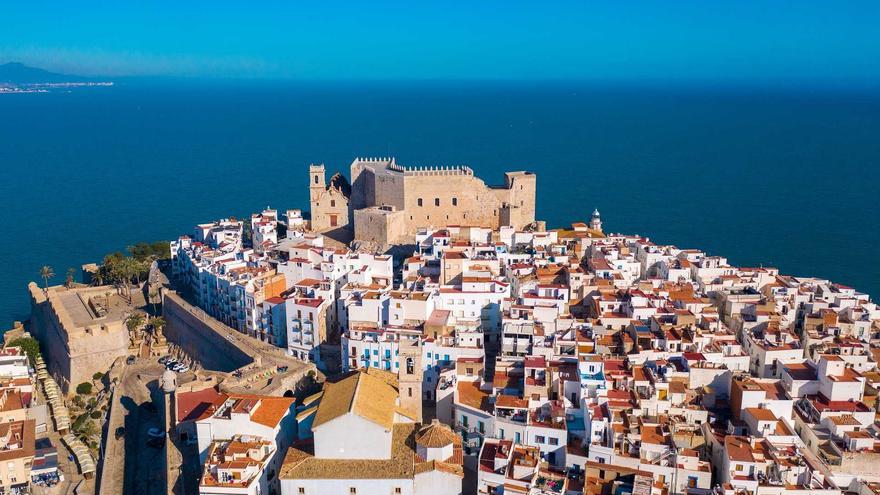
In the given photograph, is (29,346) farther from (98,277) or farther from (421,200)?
(421,200)

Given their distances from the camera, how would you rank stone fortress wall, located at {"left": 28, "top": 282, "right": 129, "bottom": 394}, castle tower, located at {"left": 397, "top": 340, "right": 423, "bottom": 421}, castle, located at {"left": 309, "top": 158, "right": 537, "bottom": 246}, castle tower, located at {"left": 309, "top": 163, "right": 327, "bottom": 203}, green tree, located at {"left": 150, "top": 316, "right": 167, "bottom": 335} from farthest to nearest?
castle tower, located at {"left": 309, "top": 163, "right": 327, "bottom": 203}, castle, located at {"left": 309, "top": 158, "right": 537, "bottom": 246}, green tree, located at {"left": 150, "top": 316, "right": 167, "bottom": 335}, stone fortress wall, located at {"left": 28, "top": 282, "right": 129, "bottom": 394}, castle tower, located at {"left": 397, "top": 340, "right": 423, "bottom": 421}

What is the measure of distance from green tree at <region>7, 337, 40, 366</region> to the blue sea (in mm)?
11214

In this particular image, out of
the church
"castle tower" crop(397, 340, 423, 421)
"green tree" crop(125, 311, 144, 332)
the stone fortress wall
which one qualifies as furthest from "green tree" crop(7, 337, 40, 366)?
"castle tower" crop(397, 340, 423, 421)

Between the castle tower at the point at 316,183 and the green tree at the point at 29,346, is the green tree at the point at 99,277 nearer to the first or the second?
the green tree at the point at 29,346

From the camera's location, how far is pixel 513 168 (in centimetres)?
8719

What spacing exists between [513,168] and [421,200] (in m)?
44.2

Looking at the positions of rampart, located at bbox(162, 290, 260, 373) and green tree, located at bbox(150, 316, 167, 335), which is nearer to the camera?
rampart, located at bbox(162, 290, 260, 373)

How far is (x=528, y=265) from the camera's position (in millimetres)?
36906

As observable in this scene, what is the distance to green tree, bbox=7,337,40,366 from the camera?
121 feet

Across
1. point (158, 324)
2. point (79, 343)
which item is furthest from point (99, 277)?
point (79, 343)

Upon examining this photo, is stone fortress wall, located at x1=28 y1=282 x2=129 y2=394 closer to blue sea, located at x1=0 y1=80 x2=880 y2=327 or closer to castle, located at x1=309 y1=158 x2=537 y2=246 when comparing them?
blue sea, located at x1=0 y1=80 x2=880 y2=327

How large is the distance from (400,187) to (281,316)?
13492 millimetres

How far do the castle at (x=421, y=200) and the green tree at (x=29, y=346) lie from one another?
16.2 m

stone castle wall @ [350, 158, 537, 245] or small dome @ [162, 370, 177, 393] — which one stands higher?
stone castle wall @ [350, 158, 537, 245]
